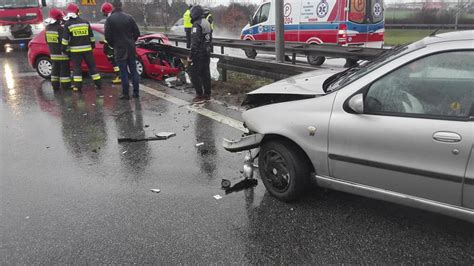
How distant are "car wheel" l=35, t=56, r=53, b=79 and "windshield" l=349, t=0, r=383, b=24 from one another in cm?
948

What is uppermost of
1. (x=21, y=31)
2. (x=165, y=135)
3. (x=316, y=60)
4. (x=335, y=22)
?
(x=21, y=31)

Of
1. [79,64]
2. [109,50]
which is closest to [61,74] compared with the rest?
[79,64]

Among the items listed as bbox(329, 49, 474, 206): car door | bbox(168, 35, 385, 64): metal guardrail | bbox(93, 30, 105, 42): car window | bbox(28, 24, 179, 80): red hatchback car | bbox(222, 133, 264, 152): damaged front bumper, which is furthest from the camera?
bbox(93, 30, 105, 42): car window

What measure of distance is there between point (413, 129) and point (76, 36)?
8521 mm

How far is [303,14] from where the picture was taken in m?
15.7

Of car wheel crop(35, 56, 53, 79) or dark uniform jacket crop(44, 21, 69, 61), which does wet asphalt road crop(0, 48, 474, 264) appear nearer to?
dark uniform jacket crop(44, 21, 69, 61)

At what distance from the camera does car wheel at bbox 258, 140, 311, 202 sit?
3.85m

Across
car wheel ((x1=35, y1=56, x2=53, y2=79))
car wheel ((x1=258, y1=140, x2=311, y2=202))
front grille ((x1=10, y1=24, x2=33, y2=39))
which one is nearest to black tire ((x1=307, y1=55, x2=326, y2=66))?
car wheel ((x1=35, y1=56, x2=53, y2=79))

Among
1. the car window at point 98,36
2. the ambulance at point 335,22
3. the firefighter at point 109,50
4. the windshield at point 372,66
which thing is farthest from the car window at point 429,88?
the ambulance at point 335,22

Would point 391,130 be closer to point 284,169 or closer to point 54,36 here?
point 284,169

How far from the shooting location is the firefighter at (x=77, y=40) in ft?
31.3

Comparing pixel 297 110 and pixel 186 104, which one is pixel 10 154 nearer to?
pixel 186 104

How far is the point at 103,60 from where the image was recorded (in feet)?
37.0

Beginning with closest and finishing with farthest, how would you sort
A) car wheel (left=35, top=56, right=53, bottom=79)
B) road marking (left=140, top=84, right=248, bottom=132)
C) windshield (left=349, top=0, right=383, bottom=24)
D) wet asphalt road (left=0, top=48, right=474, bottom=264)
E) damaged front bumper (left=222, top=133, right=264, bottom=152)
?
wet asphalt road (left=0, top=48, right=474, bottom=264) < damaged front bumper (left=222, top=133, right=264, bottom=152) < road marking (left=140, top=84, right=248, bottom=132) < car wheel (left=35, top=56, right=53, bottom=79) < windshield (left=349, top=0, right=383, bottom=24)
